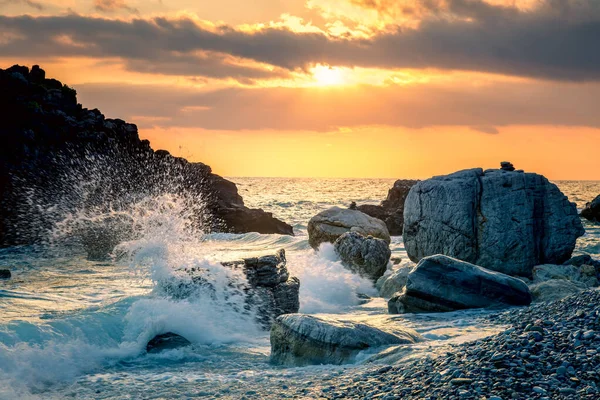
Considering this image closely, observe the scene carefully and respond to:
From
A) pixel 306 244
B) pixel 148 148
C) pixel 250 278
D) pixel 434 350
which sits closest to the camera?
pixel 434 350

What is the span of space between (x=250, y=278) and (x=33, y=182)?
18521 millimetres

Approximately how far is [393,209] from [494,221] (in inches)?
789

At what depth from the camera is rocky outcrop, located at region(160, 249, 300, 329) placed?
467 inches

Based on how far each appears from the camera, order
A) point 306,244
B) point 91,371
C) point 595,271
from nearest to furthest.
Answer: point 91,371, point 595,271, point 306,244

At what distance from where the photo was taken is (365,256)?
696 inches

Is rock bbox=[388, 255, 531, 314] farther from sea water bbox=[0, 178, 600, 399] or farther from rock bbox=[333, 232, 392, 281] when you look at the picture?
rock bbox=[333, 232, 392, 281]

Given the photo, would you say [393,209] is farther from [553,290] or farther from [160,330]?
[160,330]

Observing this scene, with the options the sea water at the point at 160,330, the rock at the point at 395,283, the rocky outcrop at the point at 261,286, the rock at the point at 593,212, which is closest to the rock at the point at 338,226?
the sea water at the point at 160,330

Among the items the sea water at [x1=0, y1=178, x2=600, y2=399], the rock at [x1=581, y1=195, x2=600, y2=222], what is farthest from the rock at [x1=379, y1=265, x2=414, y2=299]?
the rock at [x1=581, y1=195, x2=600, y2=222]

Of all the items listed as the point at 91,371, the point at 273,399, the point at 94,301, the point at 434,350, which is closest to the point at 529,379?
the point at 434,350

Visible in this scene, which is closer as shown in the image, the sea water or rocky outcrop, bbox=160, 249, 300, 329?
the sea water

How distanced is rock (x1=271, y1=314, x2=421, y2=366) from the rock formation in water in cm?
1867

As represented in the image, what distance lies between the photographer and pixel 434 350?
808 centimetres

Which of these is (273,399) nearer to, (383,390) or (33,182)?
(383,390)
